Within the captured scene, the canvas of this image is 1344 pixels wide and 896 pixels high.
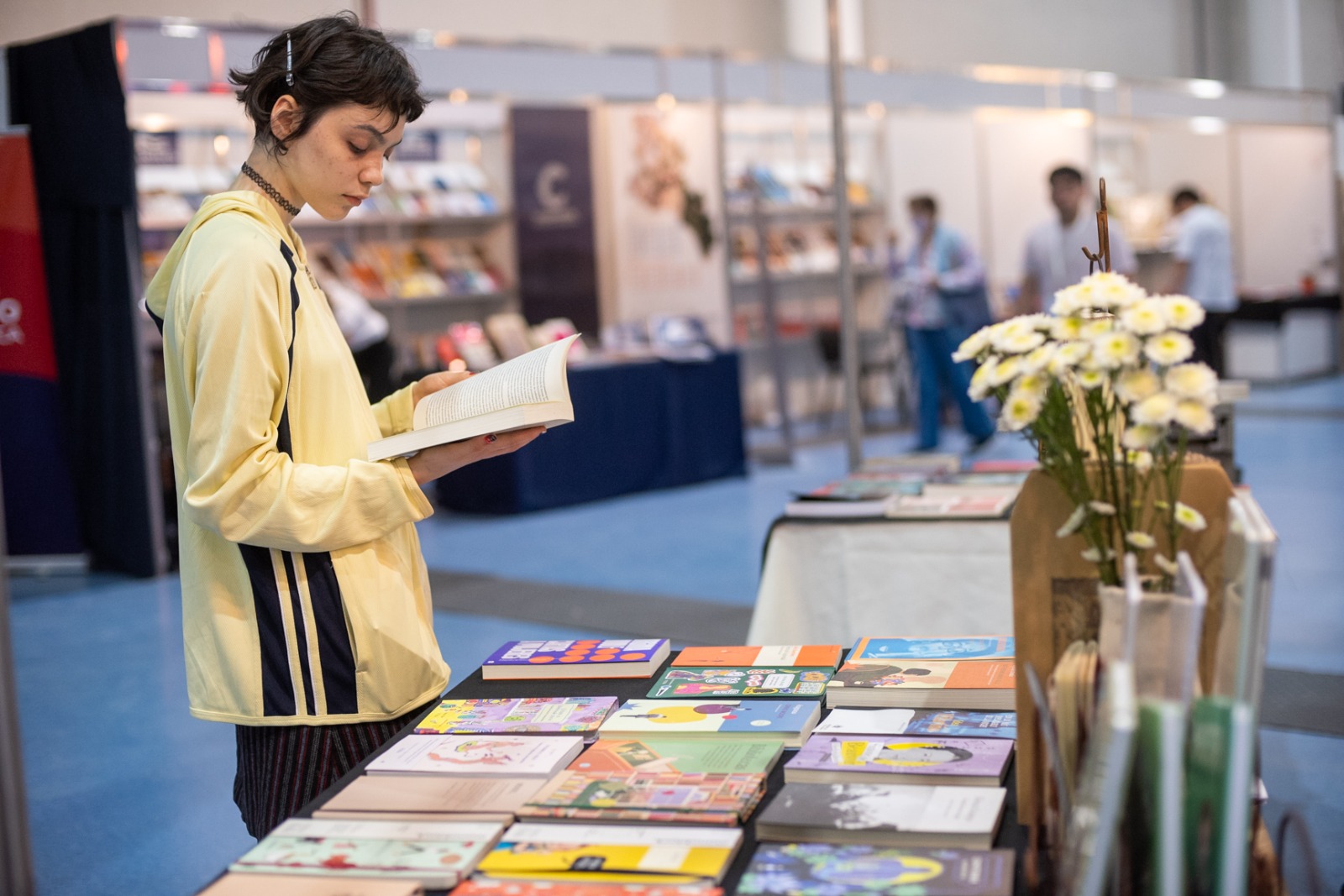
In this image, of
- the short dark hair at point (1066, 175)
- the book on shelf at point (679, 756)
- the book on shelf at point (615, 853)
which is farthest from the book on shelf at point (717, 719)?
the short dark hair at point (1066, 175)

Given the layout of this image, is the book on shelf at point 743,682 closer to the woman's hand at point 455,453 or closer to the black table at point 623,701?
the black table at point 623,701

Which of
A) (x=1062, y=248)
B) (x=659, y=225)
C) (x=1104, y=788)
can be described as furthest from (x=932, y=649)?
(x=659, y=225)

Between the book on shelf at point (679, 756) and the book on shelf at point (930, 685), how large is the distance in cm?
18

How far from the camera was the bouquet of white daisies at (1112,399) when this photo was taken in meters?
1.17

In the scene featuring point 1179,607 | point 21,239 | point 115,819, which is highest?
point 21,239

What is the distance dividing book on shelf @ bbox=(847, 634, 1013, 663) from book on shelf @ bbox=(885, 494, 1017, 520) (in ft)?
3.99

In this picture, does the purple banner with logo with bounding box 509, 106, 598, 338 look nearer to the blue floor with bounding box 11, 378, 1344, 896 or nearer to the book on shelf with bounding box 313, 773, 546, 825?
the blue floor with bounding box 11, 378, 1344, 896

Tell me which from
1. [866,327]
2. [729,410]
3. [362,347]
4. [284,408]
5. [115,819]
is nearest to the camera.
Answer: [284,408]

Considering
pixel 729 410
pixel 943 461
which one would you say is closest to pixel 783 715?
pixel 943 461

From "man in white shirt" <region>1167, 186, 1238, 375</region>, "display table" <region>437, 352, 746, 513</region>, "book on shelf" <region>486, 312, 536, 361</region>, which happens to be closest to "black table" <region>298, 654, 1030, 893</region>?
"display table" <region>437, 352, 746, 513</region>

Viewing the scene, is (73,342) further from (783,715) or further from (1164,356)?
(1164,356)

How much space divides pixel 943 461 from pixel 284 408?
101 inches

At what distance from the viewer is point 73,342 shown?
6355 millimetres

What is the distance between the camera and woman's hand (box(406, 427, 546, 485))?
1662 mm
